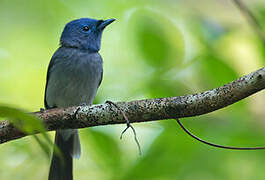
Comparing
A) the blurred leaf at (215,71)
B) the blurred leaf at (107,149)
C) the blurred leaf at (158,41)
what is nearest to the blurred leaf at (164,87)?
the blurred leaf at (158,41)

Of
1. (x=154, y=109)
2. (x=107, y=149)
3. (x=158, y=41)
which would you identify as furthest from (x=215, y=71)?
(x=107, y=149)


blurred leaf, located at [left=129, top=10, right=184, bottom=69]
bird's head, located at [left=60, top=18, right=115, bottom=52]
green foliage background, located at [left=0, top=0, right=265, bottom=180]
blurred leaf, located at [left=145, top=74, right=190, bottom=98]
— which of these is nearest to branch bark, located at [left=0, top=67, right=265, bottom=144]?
green foliage background, located at [left=0, top=0, right=265, bottom=180]

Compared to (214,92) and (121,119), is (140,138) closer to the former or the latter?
(121,119)

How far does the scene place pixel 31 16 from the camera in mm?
6918

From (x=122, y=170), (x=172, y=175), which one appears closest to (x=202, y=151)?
(x=172, y=175)

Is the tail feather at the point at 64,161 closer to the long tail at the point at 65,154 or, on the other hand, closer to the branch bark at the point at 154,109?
the long tail at the point at 65,154

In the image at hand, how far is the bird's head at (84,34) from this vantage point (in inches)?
216

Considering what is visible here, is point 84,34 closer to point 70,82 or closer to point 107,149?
point 70,82

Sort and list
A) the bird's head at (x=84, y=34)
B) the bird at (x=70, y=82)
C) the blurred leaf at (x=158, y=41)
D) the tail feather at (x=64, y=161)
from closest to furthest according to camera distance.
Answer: the blurred leaf at (x=158, y=41) < the tail feather at (x=64, y=161) < the bird at (x=70, y=82) < the bird's head at (x=84, y=34)

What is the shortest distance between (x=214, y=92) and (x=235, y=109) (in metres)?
1.63

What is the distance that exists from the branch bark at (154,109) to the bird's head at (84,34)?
2401 millimetres

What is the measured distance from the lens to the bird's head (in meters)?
5.48

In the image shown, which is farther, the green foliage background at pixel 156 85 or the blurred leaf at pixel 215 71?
the green foliage background at pixel 156 85

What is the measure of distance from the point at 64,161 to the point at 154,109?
259 cm
